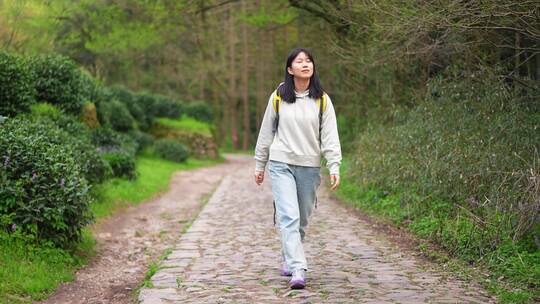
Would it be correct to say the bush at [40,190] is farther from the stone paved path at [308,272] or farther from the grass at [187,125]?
the grass at [187,125]

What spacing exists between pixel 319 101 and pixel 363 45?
8169 mm

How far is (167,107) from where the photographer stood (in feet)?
97.1

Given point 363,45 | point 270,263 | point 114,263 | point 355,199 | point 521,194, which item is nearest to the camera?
point 521,194

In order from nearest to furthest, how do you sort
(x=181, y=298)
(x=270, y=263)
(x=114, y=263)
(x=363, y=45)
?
(x=181, y=298)
(x=270, y=263)
(x=114, y=263)
(x=363, y=45)

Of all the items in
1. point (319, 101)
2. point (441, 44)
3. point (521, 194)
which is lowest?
point (521, 194)

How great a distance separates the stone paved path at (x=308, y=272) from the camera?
18.1 ft

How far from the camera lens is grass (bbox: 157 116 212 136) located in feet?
95.0

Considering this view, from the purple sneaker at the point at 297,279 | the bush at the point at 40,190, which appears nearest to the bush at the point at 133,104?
the bush at the point at 40,190

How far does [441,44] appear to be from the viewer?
32.6 feet

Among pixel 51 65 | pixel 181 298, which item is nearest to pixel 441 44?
pixel 181 298

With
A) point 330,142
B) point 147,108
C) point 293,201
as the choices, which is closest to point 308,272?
point 293,201

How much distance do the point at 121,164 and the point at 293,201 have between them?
34.7 feet

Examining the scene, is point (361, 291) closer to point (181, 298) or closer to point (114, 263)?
point (181, 298)

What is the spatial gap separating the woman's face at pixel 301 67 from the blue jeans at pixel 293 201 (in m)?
0.81
